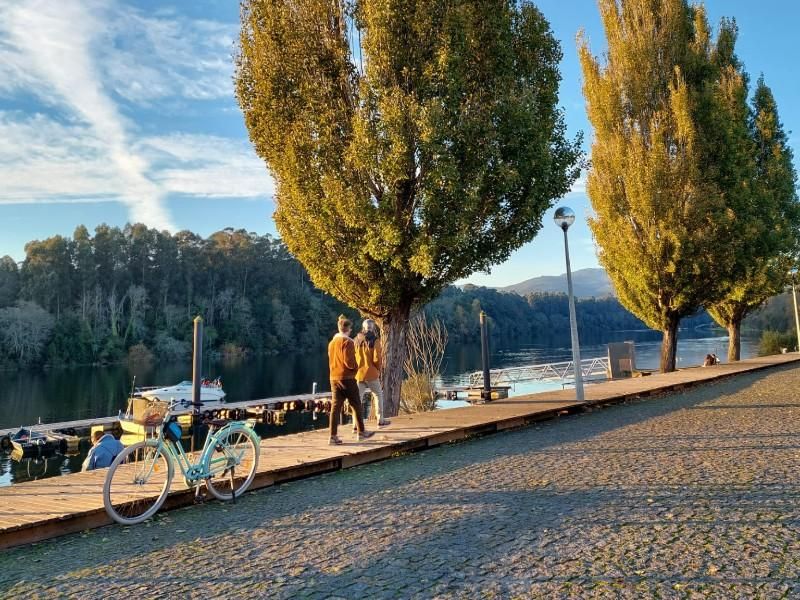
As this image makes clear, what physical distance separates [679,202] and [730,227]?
216cm

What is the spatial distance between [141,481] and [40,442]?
23005 millimetres

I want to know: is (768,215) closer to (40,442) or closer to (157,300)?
(40,442)

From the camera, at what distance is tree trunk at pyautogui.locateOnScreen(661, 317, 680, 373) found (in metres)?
23.9

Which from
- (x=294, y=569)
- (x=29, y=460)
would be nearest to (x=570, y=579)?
(x=294, y=569)

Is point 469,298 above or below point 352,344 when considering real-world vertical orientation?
above

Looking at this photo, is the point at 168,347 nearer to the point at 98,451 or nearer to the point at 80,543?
the point at 98,451

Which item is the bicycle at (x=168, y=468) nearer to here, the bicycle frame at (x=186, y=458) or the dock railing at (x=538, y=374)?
the bicycle frame at (x=186, y=458)

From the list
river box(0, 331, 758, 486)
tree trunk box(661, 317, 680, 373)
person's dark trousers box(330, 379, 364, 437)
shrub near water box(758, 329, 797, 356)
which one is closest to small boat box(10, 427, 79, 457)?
river box(0, 331, 758, 486)

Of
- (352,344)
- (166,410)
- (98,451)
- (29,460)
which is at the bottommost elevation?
(29,460)

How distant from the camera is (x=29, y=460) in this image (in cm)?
2423

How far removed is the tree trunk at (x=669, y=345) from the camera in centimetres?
2386

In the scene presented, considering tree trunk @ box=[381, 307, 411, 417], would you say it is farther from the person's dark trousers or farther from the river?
the river

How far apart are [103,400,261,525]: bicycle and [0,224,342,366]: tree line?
78483mm

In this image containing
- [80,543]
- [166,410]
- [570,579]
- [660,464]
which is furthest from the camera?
[660,464]
